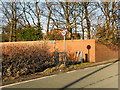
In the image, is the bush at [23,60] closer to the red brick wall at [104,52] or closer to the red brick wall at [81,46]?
the red brick wall at [81,46]

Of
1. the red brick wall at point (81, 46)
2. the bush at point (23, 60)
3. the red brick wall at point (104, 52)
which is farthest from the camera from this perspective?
the red brick wall at point (104, 52)

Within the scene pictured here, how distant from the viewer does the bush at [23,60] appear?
7277 mm

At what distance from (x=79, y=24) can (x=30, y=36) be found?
681 centimetres

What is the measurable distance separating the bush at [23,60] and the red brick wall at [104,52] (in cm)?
651

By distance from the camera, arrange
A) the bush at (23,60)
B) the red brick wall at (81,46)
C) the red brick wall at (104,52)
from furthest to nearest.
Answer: the red brick wall at (104,52), the red brick wall at (81,46), the bush at (23,60)

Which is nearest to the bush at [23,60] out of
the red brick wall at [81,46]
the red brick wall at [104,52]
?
the red brick wall at [81,46]

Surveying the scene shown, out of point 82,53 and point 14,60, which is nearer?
point 14,60

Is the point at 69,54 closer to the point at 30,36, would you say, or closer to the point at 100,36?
the point at 100,36

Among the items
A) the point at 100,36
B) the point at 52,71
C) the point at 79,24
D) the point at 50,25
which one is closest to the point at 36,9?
the point at 50,25

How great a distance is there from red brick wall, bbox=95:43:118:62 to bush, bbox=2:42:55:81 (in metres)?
6.51

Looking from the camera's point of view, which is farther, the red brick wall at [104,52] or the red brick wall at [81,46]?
the red brick wall at [104,52]

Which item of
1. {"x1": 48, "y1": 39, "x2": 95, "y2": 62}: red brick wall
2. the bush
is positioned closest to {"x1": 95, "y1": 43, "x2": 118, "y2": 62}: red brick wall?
{"x1": 48, "y1": 39, "x2": 95, "y2": 62}: red brick wall

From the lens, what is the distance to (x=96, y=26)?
18.5 metres

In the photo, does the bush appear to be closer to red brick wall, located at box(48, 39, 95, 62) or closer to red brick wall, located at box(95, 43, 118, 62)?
red brick wall, located at box(48, 39, 95, 62)
